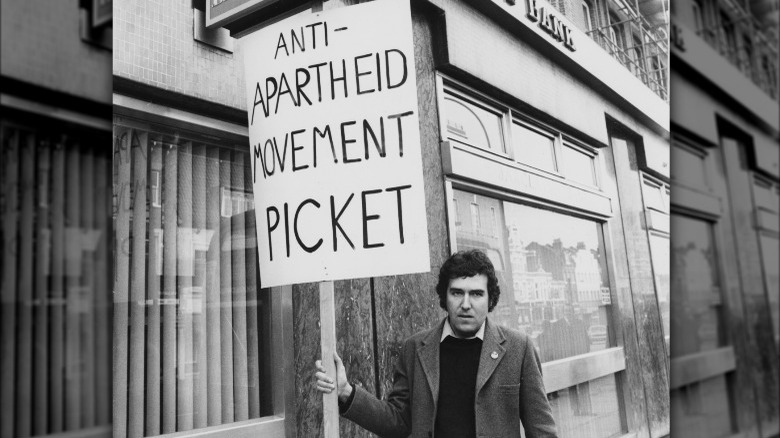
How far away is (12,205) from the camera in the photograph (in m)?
1.94

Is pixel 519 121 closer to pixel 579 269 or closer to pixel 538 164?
pixel 538 164

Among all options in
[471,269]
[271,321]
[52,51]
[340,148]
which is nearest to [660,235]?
[471,269]

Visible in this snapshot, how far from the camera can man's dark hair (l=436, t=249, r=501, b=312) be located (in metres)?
1.24

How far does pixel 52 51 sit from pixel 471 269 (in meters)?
1.75

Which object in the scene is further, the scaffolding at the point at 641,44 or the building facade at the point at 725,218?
the building facade at the point at 725,218

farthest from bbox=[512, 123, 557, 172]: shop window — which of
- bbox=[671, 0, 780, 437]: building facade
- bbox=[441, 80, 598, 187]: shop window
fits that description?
bbox=[671, 0, 780, 437]: building facade

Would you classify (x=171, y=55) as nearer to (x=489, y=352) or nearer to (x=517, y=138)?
(x=517, y=138)

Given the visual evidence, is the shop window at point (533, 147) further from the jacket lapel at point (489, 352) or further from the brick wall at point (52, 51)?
the brick wall at point (52, 51)

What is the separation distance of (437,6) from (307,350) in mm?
904

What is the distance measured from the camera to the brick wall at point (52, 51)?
6.38ft

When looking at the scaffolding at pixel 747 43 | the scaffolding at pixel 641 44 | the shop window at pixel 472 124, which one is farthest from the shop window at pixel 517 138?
the scaffolding at pixel 747 43

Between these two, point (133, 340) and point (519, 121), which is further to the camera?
point (133, 340)

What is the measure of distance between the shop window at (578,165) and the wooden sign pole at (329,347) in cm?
62

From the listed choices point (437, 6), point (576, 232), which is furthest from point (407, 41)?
point (576, 232)
